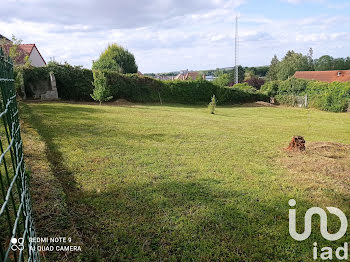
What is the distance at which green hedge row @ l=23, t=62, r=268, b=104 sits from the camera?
56.6 feet

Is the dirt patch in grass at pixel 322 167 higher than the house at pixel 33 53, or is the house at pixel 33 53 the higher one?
the house at pixel 33 53

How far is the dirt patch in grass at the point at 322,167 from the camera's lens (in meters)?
3.90

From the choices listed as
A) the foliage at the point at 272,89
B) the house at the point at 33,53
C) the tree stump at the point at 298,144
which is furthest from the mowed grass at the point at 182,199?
the house at the point at 33,53

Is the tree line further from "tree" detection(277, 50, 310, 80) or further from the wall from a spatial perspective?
the wall

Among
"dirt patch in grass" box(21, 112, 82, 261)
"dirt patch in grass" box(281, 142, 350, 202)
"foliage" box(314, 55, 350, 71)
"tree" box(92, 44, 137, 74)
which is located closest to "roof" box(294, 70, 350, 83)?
"foliage" box(314, 55, 350, 71)

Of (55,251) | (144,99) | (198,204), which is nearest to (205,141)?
(198,204)

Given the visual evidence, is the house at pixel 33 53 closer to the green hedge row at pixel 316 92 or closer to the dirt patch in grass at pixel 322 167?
the green hedge row at pixel 316 92

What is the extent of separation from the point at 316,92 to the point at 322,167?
65.0 feet

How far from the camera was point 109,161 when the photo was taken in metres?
4.64

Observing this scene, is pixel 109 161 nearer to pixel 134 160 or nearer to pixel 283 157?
pixel 134 160

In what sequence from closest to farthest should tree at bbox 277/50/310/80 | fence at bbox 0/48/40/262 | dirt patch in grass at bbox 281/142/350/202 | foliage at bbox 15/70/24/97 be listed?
fence at bbox 0/48/40/262, dirt patch in grass at bbox 281/142/350/202, foliage at bbox 15/70/24/97, tree at bbox 277/50/310/80

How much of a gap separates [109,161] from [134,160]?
1.56ft

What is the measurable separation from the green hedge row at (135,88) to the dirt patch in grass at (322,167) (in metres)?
15.0

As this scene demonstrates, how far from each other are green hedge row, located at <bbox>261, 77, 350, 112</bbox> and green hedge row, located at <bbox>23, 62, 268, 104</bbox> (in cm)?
146
